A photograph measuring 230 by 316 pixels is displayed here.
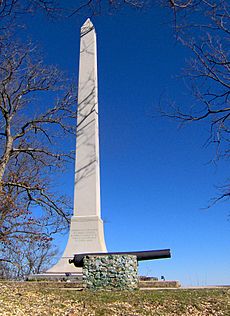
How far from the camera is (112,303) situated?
7.59 metres

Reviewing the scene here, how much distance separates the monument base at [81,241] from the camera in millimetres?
13195

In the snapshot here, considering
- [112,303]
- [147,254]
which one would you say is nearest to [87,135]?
[147,254]

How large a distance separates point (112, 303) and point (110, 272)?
2048mm

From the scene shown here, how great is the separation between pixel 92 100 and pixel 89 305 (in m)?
10.1

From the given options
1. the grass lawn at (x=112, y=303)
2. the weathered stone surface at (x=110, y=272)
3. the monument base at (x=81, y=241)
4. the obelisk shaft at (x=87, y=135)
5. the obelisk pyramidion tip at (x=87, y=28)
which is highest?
the obelisk pyramidion tip at (x=87, y=28)

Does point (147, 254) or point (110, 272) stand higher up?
point (147, 254)

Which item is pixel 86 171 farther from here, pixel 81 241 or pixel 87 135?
pixel 81 241

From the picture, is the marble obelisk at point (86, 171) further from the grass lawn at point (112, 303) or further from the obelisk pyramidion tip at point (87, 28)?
the grass lawn at point (112, 303)

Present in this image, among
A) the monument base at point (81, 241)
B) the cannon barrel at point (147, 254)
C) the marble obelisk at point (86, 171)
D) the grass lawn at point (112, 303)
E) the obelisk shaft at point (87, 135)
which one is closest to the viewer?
the grass lawn at point (112, 303)

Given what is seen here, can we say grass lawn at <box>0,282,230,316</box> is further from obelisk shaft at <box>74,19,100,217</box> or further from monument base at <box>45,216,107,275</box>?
obelisk shaft at <box>74,19,100,217</box>

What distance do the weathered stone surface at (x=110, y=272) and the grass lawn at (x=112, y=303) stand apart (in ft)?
2.48

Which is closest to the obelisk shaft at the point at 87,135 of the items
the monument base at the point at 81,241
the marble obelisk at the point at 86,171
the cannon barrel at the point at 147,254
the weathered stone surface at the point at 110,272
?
the marble obelisk at the point at 86,171

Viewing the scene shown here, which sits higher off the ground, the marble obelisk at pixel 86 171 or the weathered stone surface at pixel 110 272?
the marble obelisk at pixel 86 171

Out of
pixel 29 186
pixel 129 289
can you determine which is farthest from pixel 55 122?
pixel 129 289
